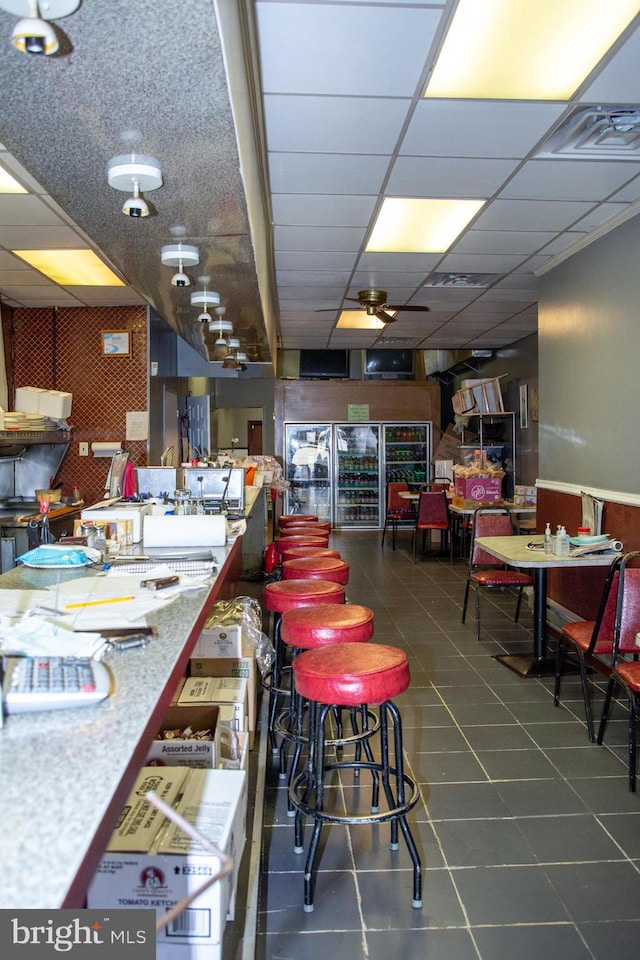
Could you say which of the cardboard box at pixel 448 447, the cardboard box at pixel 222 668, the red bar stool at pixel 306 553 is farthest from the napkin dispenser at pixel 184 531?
the cardboard box at pixel 448 447

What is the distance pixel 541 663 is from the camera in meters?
4.32

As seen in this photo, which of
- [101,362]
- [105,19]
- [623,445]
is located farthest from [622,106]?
[101,362]

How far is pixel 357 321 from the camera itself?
838 centimetres

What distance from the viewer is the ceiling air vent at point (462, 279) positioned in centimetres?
595

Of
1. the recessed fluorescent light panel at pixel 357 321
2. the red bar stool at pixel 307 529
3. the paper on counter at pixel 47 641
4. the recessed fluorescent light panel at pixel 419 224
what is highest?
the recessed fluorescent light panel at pixel 357 321

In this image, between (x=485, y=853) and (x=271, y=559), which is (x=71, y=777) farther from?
(x=271, y=559)

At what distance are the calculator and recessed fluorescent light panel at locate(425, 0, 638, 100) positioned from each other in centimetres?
248

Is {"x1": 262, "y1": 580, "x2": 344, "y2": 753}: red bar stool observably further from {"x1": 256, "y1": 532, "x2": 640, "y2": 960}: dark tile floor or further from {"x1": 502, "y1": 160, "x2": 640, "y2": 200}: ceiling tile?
{"x1": 502, "y1": 160, "x2": 640, "y2": 200}: ceiling tile

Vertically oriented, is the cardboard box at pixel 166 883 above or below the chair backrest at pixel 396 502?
below

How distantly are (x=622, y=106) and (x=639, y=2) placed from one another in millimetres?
715

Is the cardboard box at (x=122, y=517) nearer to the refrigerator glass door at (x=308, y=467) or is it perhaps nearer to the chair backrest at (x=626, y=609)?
the chair backrest at (x=626, y=609)

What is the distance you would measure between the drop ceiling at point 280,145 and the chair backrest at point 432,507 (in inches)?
134

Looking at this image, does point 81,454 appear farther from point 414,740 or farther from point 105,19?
point 105,19

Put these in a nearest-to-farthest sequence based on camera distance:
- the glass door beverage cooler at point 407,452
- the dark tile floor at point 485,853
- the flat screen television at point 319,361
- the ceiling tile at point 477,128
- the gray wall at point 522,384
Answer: the dark tile floor at point 485,853 → the ceiling tile at point 477,128 → the gray wall at point 522,384 → the flat screen television at point 319,361 → the glass door beverage cooler at point 407,452
